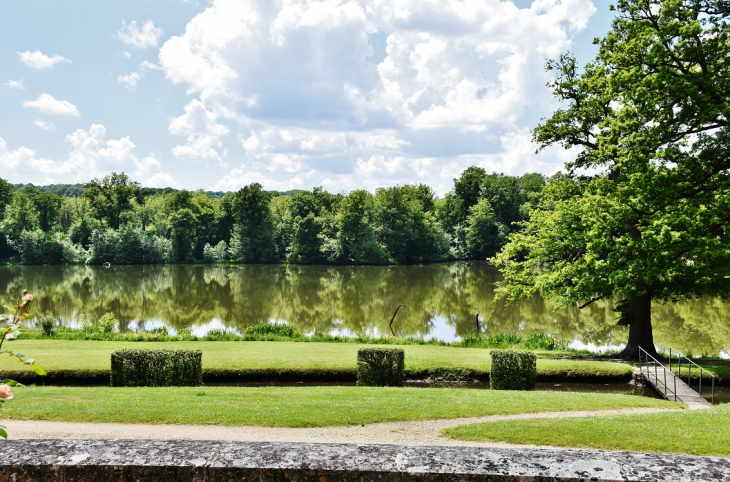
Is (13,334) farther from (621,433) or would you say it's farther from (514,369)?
(514,369)

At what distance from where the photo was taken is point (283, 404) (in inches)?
468

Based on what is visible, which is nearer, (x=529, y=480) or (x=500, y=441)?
(x=529, y=480)

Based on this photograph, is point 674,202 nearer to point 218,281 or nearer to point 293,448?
point 293,448

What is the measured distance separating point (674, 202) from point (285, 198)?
9184 cm

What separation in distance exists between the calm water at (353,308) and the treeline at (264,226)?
24.0m

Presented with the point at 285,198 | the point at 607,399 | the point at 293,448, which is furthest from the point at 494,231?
the point at 293,448

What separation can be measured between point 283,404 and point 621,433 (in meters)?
6.65

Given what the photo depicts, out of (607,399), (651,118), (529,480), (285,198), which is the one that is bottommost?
(607,399)

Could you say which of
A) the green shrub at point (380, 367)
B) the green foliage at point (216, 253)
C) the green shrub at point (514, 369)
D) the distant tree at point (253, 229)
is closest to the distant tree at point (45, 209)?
the green foliage at point (216, 253)

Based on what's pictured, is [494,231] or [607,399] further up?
[494,231]

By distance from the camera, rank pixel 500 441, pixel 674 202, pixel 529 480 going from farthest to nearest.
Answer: pixel 674 202 → pixel 500 441 → pixel 529 480

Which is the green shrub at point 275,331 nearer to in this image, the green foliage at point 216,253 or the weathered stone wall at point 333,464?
the weathered stone wall at point 333,464

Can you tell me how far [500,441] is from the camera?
9391 millimetres

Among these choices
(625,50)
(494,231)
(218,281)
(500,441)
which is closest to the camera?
(500,441)
